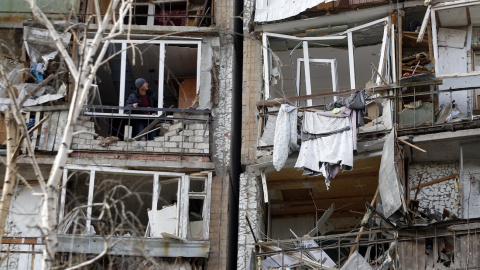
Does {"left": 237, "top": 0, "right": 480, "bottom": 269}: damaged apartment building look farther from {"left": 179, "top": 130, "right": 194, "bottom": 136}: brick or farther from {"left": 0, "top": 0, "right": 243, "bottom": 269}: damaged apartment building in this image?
{"left": 179, "top": 130, "right": 194, "bottom": 136}: brick

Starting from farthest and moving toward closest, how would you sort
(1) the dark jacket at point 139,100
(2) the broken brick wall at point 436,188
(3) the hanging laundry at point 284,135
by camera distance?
(1) the dark jacket at point 139,100 → (2) the broken brick wall at point 436,188 → (3) the hanging laundry at point 284,135

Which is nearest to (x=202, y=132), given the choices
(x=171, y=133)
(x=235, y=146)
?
(x=171, y=133)

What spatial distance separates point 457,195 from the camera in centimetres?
2078

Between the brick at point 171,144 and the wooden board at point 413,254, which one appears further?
the brick at point 171,144

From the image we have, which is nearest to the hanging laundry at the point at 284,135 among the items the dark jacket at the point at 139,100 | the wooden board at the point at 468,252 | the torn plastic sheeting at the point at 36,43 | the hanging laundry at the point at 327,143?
the hanging laundry at the point at 327,143

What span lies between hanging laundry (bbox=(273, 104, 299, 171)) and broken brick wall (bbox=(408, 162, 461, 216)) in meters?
2.60

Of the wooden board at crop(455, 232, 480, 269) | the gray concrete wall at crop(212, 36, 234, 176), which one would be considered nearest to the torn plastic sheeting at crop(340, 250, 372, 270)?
the wooden board at crop(455, 232, 480, 269)

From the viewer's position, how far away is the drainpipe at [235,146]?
22.3 m

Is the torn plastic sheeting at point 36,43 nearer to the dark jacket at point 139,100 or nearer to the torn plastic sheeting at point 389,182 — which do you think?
the dark jacket at point 139,100

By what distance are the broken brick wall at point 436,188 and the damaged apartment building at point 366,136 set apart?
2 centimetres

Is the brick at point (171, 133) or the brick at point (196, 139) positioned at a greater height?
the brick at point (171, 133)

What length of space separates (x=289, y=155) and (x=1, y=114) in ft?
21.4

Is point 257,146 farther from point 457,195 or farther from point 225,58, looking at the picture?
point 457,195

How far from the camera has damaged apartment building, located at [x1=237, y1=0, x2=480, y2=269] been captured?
64.1 feet
